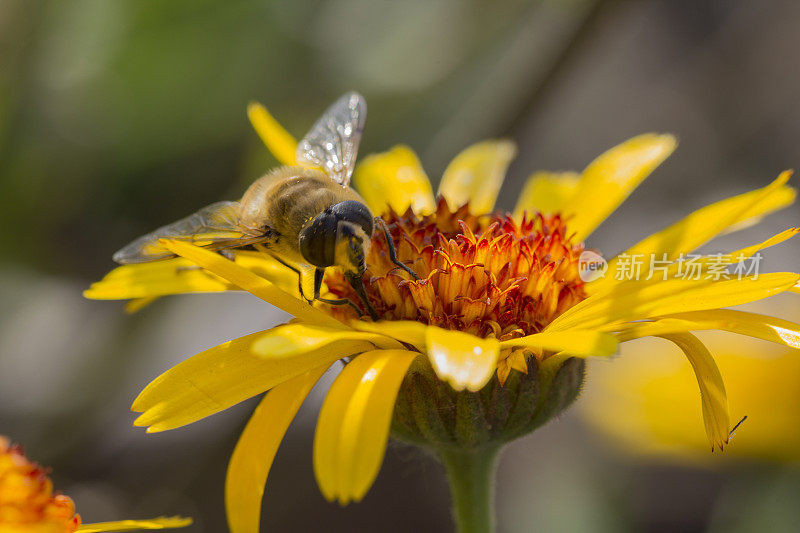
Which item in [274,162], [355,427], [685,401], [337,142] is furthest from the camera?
[274,162]

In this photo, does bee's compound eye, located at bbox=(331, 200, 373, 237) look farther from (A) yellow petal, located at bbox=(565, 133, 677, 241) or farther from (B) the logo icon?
(A) yellow petal, located at bbox=(565, 133, 677, 241)

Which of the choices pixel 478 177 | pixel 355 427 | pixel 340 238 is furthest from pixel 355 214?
pixel 478 177

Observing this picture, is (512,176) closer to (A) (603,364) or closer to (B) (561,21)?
(B) (561,21)

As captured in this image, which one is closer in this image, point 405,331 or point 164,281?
point 405,331

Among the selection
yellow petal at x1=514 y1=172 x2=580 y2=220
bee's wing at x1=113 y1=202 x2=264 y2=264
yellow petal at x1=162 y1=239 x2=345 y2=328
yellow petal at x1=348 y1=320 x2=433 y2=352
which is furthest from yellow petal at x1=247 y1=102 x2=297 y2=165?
yellow petal at x1=348 y1=320 x2=433 y2=352

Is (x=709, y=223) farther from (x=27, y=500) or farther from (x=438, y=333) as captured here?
(x=27, y=500)

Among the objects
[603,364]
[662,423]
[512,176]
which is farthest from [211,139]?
[662,423]
